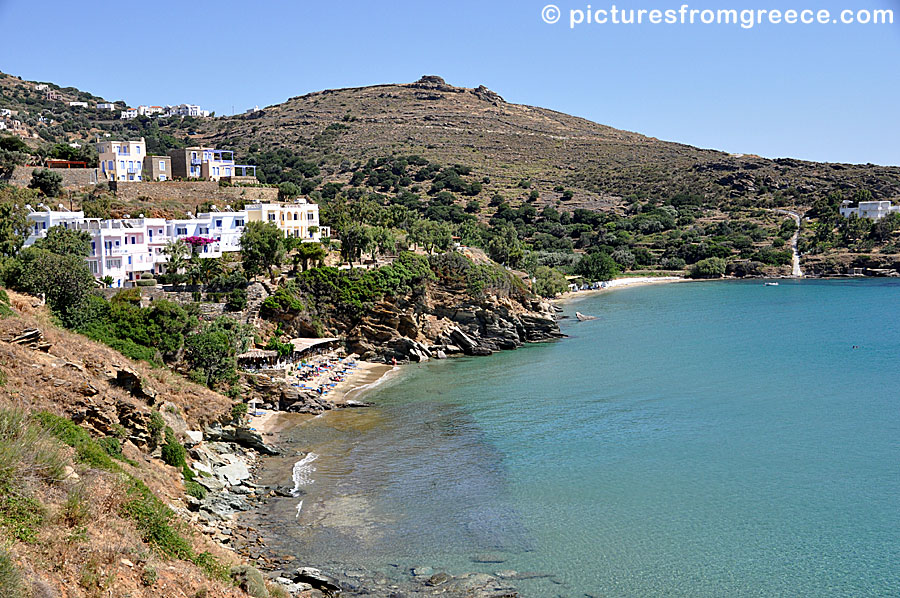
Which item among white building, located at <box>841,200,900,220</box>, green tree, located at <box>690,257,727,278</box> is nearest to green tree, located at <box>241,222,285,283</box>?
green tree, located at <box>690,257,727,278</box>

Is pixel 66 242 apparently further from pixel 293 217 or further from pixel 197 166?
pixel 197 166

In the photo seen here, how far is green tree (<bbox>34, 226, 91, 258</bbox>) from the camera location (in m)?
41.0

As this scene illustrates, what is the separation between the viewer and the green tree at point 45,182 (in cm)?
5441

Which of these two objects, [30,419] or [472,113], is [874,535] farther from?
[472,113]

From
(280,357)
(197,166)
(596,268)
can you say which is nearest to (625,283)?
(596,268)

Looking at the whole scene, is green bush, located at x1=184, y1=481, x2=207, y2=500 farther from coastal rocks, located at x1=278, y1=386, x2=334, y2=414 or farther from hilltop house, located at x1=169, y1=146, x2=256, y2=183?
hilltop house, located at x1=169, y1=146, x2=256, y2=183

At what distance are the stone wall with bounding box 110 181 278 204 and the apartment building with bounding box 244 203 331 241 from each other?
3425 millimetres

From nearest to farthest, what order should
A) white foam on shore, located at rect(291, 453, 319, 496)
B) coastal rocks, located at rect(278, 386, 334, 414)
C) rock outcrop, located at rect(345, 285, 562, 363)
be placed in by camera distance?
1. white foam on shore, located at rect(291, 453, 319, 496)
2. coastal rocks, located at rect(278, 386, 334, 414)
3. rock outcrop, located at rect(345, 285, 562, 363)

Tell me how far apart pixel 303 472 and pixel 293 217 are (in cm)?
3742

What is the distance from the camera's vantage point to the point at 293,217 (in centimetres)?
6269

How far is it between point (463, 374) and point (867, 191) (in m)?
101

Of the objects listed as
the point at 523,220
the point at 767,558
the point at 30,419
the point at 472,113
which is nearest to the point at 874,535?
the point at 767,558

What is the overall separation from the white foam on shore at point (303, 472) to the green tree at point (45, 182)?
3596cm

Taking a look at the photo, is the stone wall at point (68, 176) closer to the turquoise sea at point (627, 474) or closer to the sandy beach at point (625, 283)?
the turquoise sea at point (627, 474)
